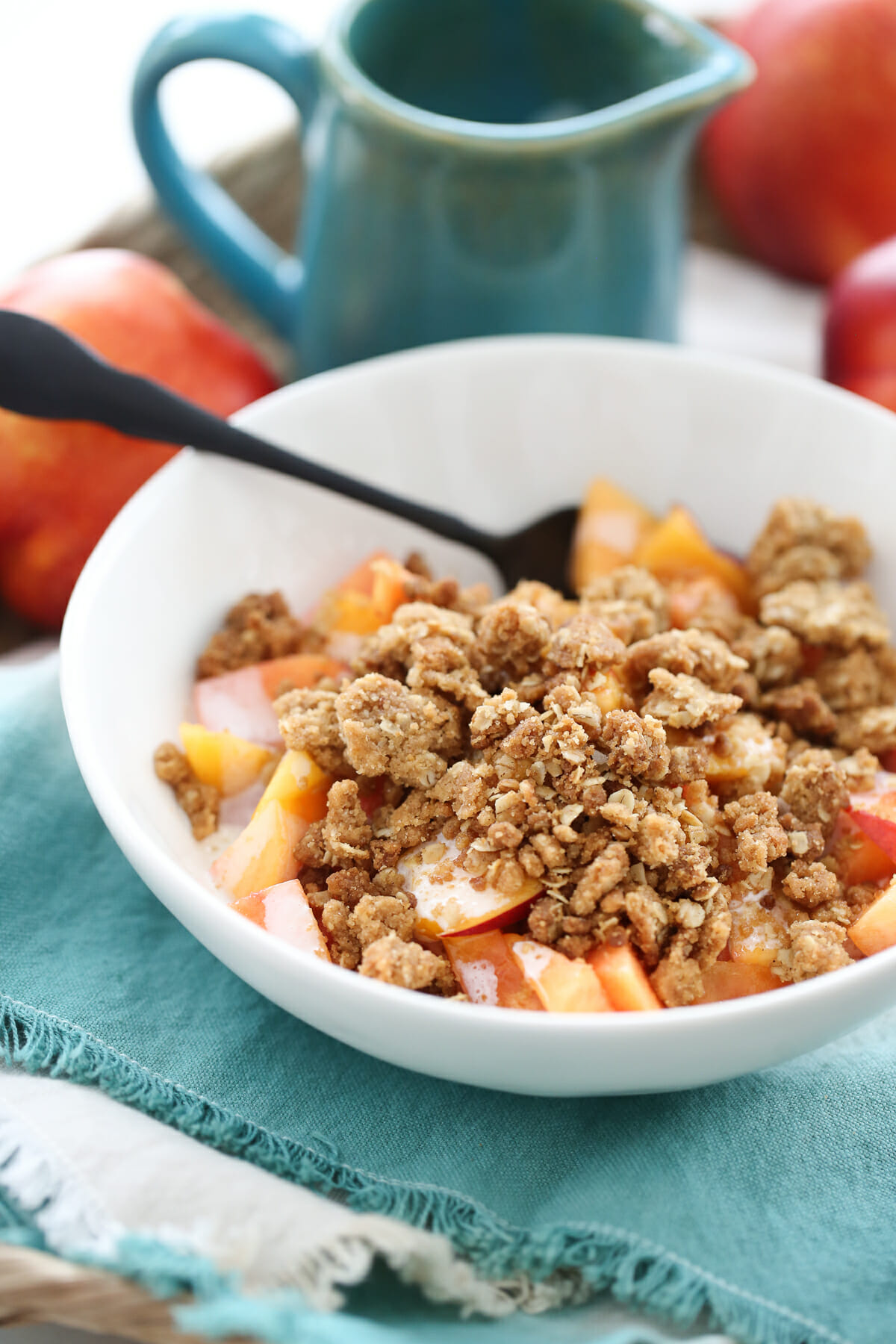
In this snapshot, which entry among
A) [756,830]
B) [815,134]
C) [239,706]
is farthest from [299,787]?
[815,134]

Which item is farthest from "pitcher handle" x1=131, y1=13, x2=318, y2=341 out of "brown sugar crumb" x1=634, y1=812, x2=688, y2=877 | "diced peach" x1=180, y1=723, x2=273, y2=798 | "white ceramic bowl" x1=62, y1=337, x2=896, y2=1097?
"brown sugar crumb" x1=634, y1=812, x2=688, y2=877

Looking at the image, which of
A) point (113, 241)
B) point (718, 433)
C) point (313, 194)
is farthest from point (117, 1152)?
point (113, 241)

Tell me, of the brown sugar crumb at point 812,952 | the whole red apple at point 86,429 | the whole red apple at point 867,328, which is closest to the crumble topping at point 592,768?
the brown sugar crumb at point 812,952

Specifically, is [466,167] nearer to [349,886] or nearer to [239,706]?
[239,706]

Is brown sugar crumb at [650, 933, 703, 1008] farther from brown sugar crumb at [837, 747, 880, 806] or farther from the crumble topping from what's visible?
brown sugar crumb at [837, 747, 880, 806]

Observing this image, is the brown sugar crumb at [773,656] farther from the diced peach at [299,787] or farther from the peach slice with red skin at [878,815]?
the diced peach at [299,787]
